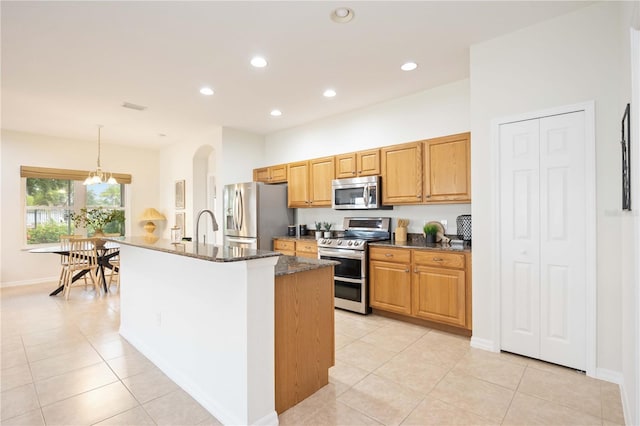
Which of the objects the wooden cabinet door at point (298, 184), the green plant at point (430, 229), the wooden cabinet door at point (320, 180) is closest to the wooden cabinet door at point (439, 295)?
the green plant at point (430, 229)

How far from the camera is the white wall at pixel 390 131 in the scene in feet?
12.2

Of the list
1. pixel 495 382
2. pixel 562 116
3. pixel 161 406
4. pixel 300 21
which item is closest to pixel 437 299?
pixel 495 382

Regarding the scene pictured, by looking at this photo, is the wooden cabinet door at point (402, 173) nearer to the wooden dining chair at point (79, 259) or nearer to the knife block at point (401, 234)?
the knife block at point (401, 234)

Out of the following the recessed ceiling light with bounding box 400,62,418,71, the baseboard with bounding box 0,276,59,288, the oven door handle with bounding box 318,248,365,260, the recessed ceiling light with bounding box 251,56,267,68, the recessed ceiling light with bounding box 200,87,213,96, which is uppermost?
the recessed ceiling light with bounding box 400,62,418,71

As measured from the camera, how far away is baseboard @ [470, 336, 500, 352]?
2793mm

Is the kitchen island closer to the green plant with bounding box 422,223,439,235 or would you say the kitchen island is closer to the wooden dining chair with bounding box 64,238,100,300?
the green plant with bounding box 422,223,439,235

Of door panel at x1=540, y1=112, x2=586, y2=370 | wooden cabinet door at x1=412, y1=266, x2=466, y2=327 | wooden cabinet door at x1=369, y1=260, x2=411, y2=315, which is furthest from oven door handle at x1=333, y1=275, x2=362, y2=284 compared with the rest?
door panel at x1=540, y1=112, x2=586, y2=370

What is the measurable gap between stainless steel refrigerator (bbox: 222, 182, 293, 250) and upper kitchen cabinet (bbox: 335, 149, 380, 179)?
1.24 m

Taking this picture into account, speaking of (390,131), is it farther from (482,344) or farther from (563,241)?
(482,344)

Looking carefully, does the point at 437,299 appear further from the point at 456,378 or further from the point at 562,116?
the point at 562,116

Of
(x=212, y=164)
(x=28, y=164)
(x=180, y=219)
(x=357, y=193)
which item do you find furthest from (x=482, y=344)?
(x=28, y=164)

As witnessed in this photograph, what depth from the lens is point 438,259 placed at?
324 centimetres

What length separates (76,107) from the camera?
4.34 metres

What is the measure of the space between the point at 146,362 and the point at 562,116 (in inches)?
153
